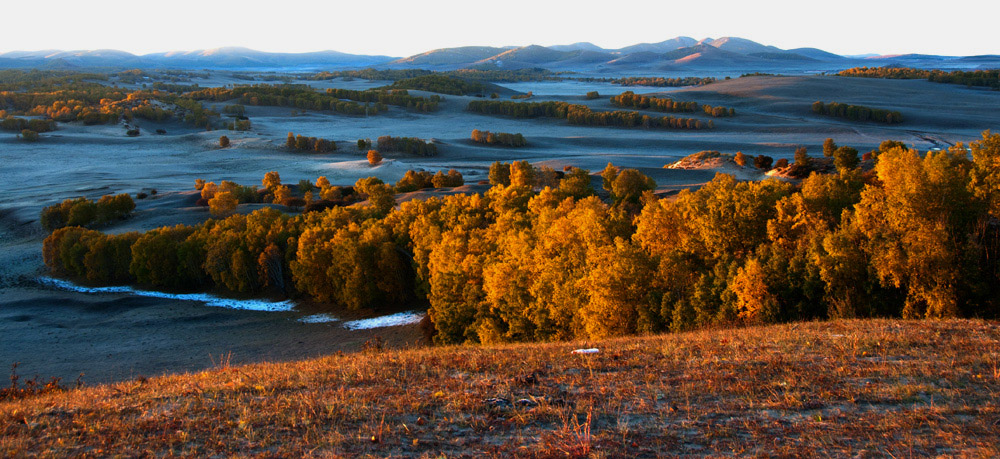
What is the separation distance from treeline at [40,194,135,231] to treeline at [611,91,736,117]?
13163 centimetres

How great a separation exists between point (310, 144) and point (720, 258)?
382ft

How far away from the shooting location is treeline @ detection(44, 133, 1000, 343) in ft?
74.3

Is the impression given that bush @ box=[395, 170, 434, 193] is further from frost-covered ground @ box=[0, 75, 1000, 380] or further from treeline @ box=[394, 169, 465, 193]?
frost-covered ground @ box=[0, 75, 1000, 380]

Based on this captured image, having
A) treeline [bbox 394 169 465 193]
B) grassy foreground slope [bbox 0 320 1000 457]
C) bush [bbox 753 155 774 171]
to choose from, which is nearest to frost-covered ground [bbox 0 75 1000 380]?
treeline [bbox 394 169 465 193]

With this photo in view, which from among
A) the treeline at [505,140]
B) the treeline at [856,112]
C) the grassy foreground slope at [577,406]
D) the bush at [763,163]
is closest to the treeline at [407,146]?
the treeline at [505,140]

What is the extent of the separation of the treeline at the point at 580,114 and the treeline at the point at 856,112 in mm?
28718

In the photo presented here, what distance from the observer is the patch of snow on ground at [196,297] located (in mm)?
46375

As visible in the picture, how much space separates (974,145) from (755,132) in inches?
4363

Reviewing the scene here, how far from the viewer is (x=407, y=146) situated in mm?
122875

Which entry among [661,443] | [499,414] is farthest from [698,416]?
[499,414]

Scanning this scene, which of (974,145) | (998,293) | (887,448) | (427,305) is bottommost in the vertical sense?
(427,305)

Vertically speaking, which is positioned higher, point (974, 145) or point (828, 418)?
point (974, 145)

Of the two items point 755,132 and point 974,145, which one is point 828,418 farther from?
point 755,132

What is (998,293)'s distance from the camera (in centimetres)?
2205
